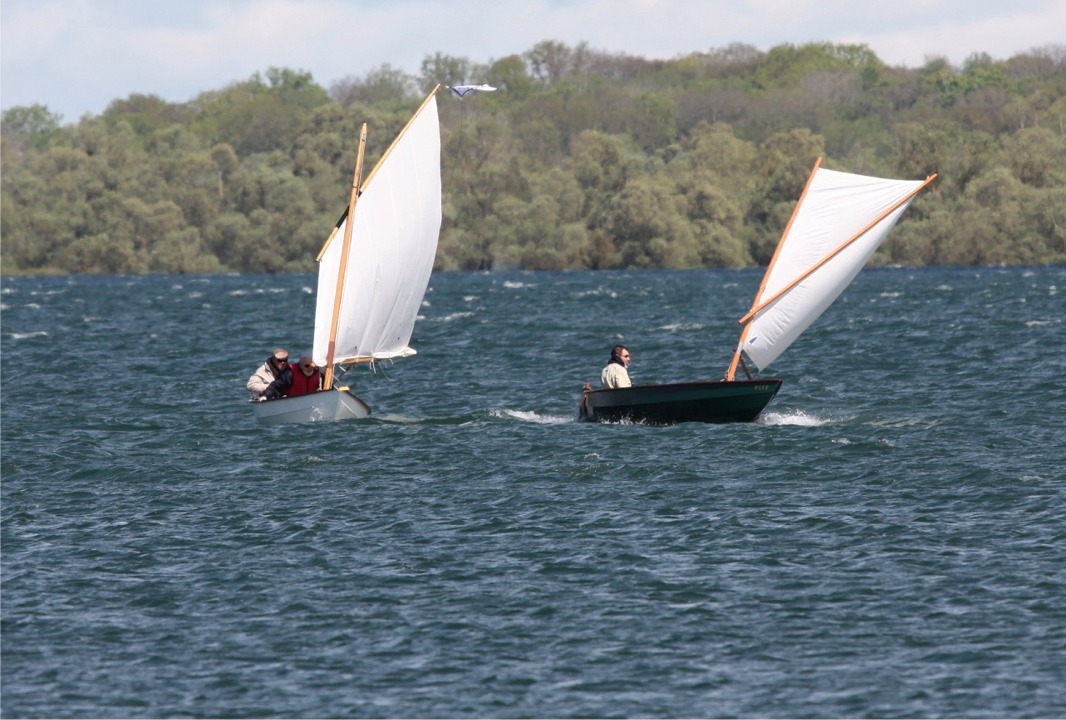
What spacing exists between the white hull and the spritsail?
8573 mm

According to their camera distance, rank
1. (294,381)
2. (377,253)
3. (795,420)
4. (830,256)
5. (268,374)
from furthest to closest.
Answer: (377,253) → (268,374) → (294,381) → (795,420) → (830,256)

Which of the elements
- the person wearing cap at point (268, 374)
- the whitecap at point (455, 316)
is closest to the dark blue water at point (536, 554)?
the person wearing cap at point (268, 374)

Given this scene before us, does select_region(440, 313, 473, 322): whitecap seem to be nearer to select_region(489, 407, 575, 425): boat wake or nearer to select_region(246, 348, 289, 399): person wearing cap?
select_region(489, 407, 575, 425): boat wake

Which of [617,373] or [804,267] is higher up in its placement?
[804,267]

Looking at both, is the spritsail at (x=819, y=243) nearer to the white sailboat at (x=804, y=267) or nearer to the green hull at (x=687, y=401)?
the white sailboat at (x=804, y=267)

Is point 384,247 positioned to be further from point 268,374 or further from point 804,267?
point 804,267

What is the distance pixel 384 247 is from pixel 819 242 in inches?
385

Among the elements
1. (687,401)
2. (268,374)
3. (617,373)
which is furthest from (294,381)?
(687,401)

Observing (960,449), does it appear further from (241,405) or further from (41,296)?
(41,296)

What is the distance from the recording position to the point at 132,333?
70.6 m

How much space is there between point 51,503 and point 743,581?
492 inches

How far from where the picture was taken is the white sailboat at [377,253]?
36188 millimetres

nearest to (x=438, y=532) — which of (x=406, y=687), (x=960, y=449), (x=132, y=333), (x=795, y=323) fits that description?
(x=406, y=687)

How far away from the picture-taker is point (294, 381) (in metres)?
35.7
